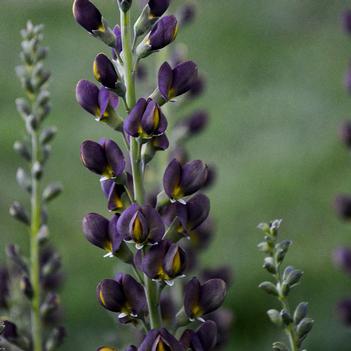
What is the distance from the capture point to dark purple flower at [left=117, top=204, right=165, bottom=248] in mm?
1397

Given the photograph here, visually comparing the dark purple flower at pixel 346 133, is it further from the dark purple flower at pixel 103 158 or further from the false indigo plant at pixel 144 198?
the dark purple flower at pixel 103 158

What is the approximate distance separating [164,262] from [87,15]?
0.43 m

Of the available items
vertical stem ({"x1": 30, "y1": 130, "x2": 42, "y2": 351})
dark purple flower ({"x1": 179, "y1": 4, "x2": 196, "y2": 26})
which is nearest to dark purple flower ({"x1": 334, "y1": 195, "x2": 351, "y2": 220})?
dark purple flower ({"x1": 179, "y1": 4, "x2": 196, "y2": 26})

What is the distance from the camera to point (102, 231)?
1472 millimetres

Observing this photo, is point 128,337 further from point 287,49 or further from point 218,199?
point 287,49

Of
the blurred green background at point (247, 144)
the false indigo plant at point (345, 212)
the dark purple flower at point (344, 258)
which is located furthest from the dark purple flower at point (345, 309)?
the blurred green background at point (247, 144)

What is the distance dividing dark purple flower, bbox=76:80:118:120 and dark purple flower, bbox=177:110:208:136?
132 centimetres

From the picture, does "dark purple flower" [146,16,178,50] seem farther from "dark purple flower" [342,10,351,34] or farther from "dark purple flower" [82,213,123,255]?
"dark purple flower" [342,10,351,34]

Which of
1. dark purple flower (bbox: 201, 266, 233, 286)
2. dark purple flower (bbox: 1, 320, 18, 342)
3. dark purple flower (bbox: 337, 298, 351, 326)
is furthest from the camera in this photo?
dark purple flower (bbox: 337, 298, 351, 326)

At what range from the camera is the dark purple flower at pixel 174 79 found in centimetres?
150

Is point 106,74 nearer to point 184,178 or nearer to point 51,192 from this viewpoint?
point 184,178

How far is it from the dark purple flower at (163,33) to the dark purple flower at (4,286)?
2.60 ft

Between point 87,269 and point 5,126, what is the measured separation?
7.75 feet

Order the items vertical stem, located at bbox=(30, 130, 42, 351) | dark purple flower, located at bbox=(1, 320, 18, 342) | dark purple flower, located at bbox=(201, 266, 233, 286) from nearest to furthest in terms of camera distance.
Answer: dark purple flower, located at bbox=(1, 320, 18, 342), vertical stem, located at bbox=(30, 130, 42, 351), dark purple flower, located at bbox=(201, 266, 233, 286)
